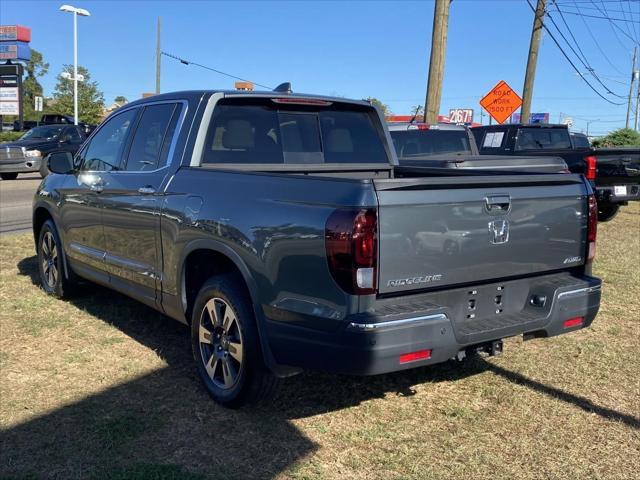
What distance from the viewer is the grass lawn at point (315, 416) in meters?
3.42

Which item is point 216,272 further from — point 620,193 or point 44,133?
point 44,133

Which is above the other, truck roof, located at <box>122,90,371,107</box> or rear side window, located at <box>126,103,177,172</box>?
truck roof, located at <box>122,90,371,107</box>

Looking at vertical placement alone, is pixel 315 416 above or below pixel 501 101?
below

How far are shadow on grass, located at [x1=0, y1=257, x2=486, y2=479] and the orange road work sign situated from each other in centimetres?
1356

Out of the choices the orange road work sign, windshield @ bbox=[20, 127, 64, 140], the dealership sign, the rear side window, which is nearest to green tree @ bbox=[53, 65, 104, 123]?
the dealership sign

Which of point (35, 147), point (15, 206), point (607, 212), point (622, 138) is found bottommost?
point (15, 206)

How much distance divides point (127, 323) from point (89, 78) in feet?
190

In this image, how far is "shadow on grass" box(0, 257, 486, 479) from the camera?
133 inches

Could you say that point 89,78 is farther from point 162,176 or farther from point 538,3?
point 162,176

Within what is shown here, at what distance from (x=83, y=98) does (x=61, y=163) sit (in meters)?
54.4

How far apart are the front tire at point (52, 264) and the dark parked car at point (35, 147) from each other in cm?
1360

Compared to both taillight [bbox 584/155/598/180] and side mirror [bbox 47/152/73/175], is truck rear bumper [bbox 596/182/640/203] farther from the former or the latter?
side mirror [bbox 47/152/73/175]

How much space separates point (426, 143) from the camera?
34.5 feet

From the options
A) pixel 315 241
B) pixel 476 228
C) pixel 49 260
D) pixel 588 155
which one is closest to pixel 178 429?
pixel 315 241
